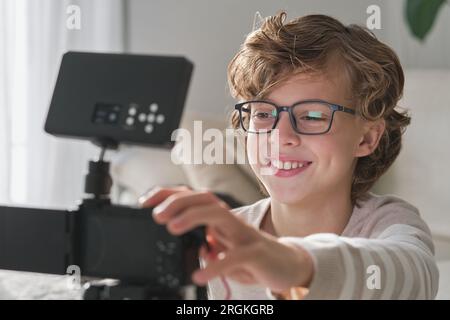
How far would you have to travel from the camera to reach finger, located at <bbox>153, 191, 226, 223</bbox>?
528 millimetres

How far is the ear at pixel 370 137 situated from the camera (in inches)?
44.0

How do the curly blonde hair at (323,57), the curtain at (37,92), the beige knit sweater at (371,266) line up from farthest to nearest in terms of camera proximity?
the curtain at (37,92), the curly blonde hair at (323,57), the beige knit sweater at (371,266)

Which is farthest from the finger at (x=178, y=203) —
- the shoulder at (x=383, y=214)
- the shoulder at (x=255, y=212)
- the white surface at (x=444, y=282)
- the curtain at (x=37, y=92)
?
the curtain at (x=37, y=92)

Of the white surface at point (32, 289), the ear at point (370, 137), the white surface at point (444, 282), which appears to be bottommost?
the white surface at point (444, 282)

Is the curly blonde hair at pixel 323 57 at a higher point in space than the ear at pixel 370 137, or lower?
higher

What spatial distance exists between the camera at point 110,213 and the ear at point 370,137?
547 millimetres

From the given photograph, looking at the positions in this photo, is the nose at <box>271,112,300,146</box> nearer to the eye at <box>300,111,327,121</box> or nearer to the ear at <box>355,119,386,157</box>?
the eye at <box>300,111,327,121</box>

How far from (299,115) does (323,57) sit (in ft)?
0.36

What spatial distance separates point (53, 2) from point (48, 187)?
0.80 m

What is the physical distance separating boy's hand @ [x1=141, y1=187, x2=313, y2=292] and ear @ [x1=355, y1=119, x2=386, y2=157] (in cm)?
56

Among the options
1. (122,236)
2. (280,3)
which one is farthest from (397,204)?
(280,3)

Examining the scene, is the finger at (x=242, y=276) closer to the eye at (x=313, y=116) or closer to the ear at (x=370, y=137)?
the eye at (x=313, y=116)

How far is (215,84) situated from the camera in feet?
11.6

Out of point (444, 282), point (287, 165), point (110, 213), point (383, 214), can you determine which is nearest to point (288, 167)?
point (287, 165)
